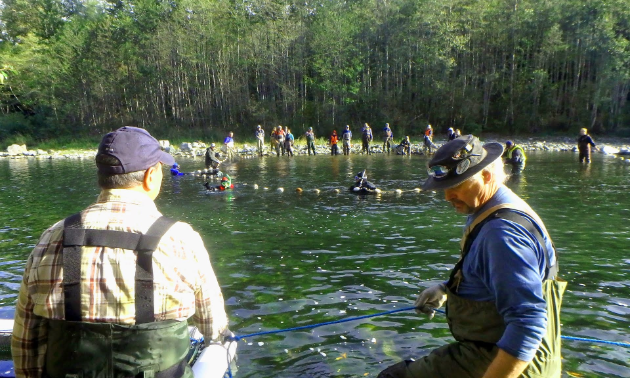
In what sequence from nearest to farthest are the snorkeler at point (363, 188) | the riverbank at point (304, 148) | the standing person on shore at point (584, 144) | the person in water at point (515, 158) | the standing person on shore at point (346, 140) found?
the snorkeler at point (363, 188) < the person in water at point (515, 158) < the standing person on shore at point (584, 144) < the standing person on shore at point (346, 140) < the riverbank at point (304, 148)

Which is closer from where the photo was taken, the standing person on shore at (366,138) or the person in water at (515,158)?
the person in water at (515,158)

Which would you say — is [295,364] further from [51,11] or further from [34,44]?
[51,11]

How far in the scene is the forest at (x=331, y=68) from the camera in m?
44.9

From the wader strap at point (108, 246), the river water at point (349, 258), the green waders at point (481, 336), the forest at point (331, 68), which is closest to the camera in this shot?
→ the wader strap at point (108, 246)

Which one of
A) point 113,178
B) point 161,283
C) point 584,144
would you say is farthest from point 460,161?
point 584,144

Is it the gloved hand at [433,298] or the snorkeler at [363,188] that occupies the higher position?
the gloved hand at [433,298]

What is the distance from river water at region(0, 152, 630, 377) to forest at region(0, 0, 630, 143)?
101 ft

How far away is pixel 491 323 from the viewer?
2.44 meters

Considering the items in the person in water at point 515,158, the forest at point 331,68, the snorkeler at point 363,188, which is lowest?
the snorkeler at point 363,188

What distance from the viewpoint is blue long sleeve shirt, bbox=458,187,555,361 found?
2.16 meters

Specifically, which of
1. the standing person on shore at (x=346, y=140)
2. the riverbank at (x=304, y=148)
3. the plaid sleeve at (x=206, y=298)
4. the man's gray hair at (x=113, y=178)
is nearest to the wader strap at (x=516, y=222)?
the plaid sleeve at (x=206, y=298)

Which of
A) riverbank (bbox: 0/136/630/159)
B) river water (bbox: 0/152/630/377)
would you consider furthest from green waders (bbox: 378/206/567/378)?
riverbank (bbox: 0/136/630/159)

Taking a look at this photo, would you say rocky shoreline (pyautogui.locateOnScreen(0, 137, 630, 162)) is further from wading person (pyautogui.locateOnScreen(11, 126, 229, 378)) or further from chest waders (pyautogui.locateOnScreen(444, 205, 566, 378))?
wading person (pyautogui.locateOnScreen(11, 126, 229, 378))

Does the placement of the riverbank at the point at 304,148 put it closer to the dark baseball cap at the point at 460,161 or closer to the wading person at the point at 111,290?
the dark baseball cap at the point at 460,161
